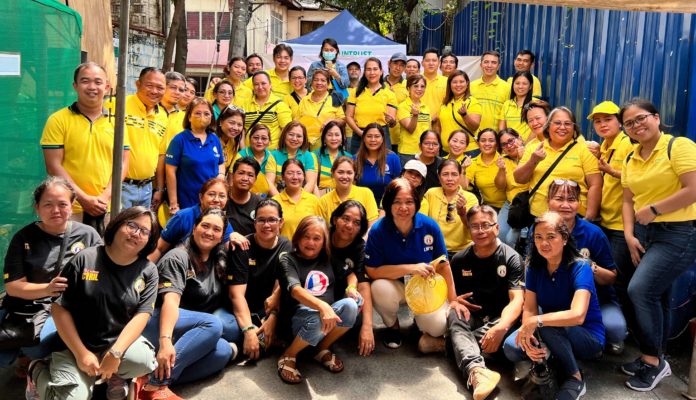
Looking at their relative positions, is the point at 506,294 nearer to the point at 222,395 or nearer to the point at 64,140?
the point at 222,395

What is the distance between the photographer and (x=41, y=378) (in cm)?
304

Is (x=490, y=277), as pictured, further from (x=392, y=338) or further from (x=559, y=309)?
(x=392, y=338)

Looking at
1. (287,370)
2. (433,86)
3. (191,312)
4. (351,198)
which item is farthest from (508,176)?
(191,312)

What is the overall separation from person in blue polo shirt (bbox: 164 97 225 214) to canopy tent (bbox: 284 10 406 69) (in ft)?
19.7

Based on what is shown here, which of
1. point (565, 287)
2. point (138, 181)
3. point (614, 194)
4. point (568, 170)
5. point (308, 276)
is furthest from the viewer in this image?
point (138, 181)

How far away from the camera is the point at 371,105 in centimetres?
645

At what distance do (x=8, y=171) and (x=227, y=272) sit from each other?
5.80 feet

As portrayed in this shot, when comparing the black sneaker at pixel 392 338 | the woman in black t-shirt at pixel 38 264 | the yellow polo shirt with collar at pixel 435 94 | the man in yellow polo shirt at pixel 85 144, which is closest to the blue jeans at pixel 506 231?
the black sneaker at pixel 392 338

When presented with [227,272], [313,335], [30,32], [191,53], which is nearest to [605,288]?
[313,335]

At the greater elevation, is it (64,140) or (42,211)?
(64,140)

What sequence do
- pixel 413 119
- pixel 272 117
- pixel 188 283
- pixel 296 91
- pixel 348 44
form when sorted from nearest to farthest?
pixel 188 283 < pixel 272 117 < pixel 413 119 < pixel 296 91 < pixel 348 44

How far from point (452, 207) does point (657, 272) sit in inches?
63.7

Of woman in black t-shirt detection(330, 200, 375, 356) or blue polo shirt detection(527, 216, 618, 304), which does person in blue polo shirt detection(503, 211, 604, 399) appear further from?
A: woman in black t-shirt detection(330, 200, 375, 356)

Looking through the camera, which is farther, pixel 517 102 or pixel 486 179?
pixel 517 102
